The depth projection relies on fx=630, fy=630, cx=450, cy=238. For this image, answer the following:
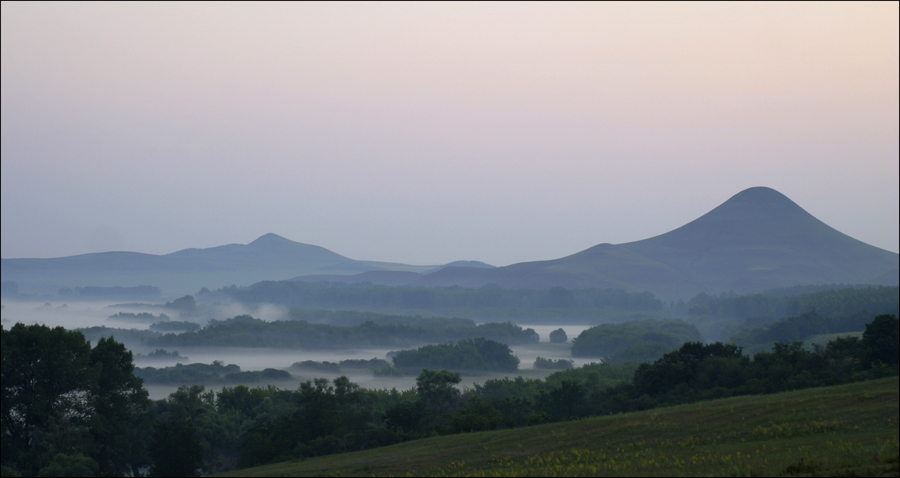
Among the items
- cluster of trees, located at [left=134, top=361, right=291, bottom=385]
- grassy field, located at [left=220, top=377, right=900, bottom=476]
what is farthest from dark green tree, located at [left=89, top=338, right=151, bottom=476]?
cluster of trees, located at [left=134, top=361, right=291, bottom=385]

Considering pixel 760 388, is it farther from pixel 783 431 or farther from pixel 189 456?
pixel 189 456

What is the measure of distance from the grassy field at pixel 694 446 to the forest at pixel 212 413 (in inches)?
485

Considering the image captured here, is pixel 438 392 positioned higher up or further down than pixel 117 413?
further down

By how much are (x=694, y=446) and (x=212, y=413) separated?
171ft

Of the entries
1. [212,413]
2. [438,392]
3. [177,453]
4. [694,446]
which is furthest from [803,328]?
[177,453]

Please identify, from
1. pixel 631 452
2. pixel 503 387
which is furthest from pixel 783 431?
pixel 503 387

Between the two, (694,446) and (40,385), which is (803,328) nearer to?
(694,446)

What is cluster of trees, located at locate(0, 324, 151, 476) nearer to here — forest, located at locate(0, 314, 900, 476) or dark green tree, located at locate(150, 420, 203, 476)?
forest, located at locate(0, 314, 900, 476)

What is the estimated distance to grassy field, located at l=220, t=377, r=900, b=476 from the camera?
1927 cm

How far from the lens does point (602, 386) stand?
306 feet

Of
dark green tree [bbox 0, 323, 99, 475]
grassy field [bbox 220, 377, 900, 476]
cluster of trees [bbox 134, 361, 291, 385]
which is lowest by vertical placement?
cluster of trees [bbox 134, 361, 291, 385]

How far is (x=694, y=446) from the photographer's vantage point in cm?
2688

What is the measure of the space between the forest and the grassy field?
12327mm

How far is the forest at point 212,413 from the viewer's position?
46.8m
